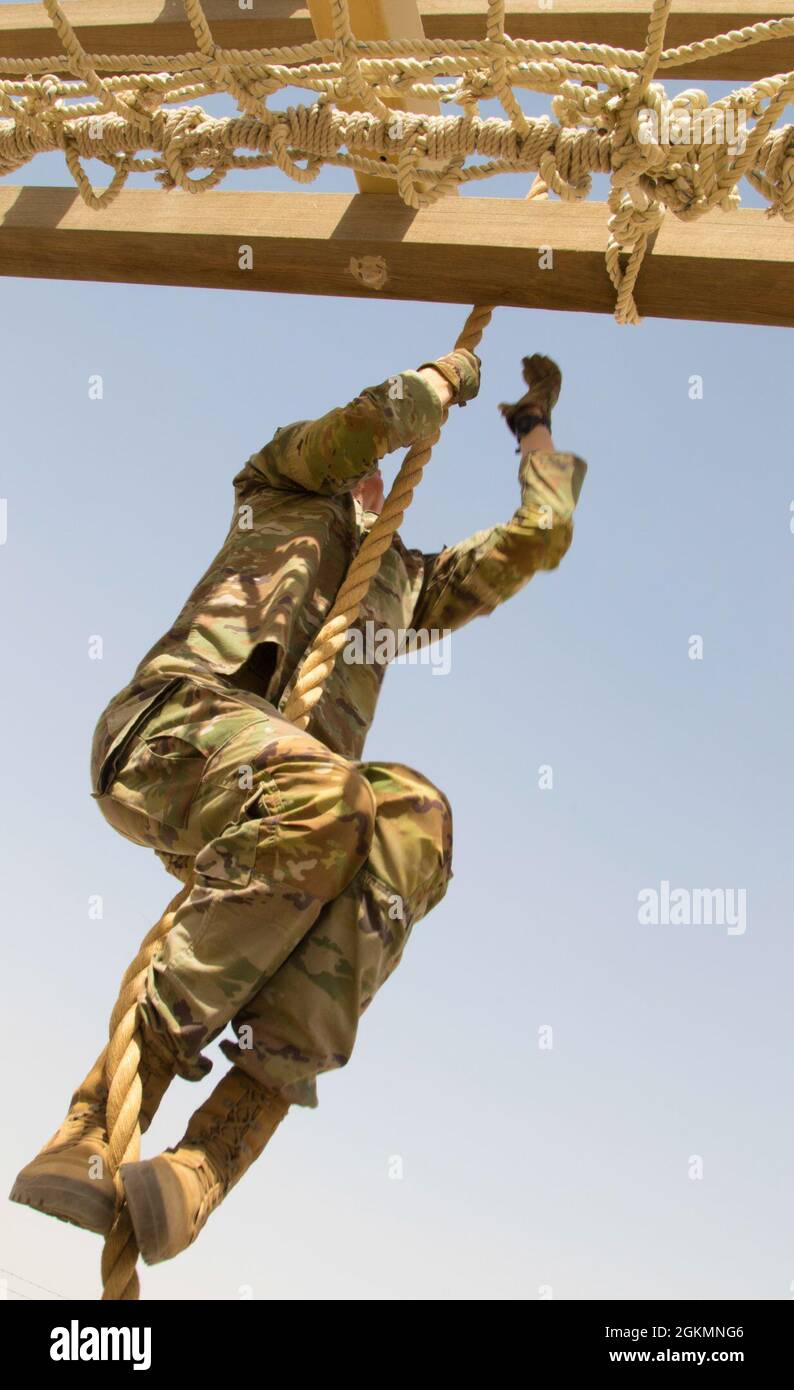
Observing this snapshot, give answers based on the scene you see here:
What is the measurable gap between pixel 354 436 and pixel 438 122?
1.64 ft

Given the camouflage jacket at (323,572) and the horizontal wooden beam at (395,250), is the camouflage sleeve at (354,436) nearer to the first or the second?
the camouflage jacket at (323,572)

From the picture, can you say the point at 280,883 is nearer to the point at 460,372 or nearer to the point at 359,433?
the point at 359,433

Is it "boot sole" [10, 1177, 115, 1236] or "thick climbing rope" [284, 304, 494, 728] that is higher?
"thick climbing rope" [284, 304, 494, 728]

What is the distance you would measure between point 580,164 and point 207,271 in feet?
2.53

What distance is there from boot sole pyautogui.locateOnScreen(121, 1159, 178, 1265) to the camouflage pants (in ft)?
0.64

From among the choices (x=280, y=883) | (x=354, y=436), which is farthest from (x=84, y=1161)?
(x=354, y=436)

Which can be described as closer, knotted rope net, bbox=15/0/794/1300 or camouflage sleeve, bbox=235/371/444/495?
knotted rope net, bbox=15/0/794/1300

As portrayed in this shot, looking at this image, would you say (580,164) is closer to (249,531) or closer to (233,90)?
(233,90)

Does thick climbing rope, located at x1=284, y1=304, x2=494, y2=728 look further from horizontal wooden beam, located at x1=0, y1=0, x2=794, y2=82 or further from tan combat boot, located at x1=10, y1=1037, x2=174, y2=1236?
horizontal wooden beam, located at x1=0, y1=0, x2=794, y2=82

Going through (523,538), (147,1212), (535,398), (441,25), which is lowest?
(147,1212)

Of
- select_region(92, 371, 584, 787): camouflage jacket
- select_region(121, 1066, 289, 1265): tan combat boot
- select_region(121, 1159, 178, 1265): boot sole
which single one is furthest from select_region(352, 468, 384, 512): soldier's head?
select_region(121, 1159, 178, 1265): boot sole

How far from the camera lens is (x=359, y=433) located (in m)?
2.42

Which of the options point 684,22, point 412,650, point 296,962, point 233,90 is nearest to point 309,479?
point 412,650

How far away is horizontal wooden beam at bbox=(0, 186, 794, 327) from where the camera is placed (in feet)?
7.69
